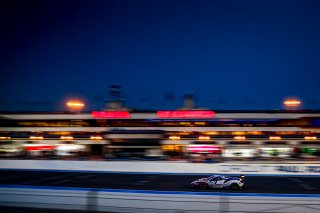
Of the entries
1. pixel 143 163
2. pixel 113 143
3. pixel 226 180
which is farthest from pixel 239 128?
pixel 226 180

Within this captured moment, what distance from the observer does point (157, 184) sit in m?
24.7

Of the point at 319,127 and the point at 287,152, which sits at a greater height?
the point at 319,127

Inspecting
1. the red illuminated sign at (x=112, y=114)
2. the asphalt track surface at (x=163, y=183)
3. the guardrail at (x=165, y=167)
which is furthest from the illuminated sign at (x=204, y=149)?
the guardrail at (x=165, y=167)

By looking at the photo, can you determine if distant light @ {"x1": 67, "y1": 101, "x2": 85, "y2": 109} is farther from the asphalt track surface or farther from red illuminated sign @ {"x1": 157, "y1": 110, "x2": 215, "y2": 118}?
the asphalt track surface

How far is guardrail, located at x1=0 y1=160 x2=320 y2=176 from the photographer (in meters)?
27.4

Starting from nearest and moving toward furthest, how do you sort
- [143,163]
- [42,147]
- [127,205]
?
[127,205] → [143,163] → [42,147]

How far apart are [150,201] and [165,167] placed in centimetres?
1794

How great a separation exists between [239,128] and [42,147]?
35935 millimetres

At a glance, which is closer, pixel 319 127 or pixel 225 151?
pixel 225 151

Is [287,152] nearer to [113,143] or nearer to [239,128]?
[239,128]

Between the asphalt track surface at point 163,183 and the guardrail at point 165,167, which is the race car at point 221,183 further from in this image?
the guardrail at point 165,167

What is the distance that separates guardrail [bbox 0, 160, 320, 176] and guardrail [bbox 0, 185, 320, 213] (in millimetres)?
16203

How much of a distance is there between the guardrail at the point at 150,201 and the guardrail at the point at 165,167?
53.2ft

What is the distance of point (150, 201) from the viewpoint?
11.4 metres
